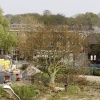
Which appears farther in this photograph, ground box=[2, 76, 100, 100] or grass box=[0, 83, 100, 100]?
ground box=[2, 76, 100, 100]

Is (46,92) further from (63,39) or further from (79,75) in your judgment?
(63,39)

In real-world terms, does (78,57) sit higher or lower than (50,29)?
lower

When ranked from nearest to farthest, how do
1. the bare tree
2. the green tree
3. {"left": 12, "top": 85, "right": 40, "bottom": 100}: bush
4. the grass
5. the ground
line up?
{"left": 12, "top": 85, "right": 40, "bottom": 100}: bush < the grass < the ground < the bare tree < the green tree

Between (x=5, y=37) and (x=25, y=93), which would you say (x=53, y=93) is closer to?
(x=25, y=93)

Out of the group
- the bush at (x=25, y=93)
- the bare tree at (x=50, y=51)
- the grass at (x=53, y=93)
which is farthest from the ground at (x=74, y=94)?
the bare tree at (x=50, y=51)

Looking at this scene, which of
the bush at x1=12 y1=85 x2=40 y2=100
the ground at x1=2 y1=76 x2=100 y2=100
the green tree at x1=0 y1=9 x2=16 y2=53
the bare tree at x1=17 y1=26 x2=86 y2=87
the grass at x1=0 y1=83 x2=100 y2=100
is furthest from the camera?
the green tree at x1=0 y1=9 x2=16 y2=53

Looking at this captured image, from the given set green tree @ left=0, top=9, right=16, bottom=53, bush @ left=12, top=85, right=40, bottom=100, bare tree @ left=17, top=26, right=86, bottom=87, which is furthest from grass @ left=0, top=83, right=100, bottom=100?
green tree @ left=0, top=9, right=16, bottom=53

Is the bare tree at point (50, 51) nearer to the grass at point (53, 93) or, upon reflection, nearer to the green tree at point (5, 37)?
the grass at point (53, 93)

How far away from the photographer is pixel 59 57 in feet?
82.3

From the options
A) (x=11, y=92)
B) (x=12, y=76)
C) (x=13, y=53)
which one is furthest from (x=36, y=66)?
(x=13, y=53)

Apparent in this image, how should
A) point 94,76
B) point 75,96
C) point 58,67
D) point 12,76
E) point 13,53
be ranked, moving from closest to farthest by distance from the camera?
point 75,96 < point 58,67 < point 12,76 < point 94,76 < point 13,53

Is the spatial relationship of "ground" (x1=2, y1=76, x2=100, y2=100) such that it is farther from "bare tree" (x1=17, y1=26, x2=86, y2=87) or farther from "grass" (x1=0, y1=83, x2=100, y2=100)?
"bare tree" (x1=17, y1=26, x2=86, y2=87)

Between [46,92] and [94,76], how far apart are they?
11523mm

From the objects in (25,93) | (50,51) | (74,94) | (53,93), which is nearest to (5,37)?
(50,51)
